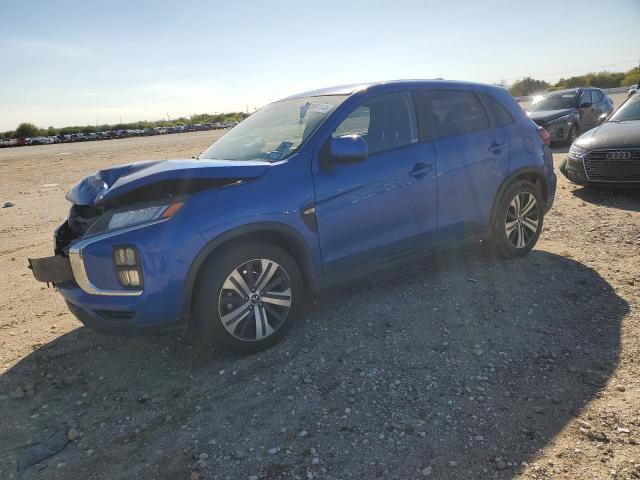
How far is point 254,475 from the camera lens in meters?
2.43

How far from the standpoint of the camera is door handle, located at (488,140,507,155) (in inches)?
183

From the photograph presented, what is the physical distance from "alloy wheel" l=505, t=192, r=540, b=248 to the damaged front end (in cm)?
279

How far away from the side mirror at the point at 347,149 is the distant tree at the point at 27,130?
5812cm

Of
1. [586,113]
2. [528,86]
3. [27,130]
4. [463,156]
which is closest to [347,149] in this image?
[463,156]

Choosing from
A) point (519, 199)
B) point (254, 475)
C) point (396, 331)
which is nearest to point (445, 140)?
point (519, 199)

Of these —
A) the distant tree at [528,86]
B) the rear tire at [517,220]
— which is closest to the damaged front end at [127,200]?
the rear tire at [517,220]

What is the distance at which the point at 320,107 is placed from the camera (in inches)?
158

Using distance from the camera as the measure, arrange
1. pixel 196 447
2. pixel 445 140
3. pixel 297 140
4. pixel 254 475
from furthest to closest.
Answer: pixel 445 140, pixel 297 140, pixel 196 447, pixel 254 475

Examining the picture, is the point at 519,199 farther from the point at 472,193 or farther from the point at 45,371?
the point at 45,371

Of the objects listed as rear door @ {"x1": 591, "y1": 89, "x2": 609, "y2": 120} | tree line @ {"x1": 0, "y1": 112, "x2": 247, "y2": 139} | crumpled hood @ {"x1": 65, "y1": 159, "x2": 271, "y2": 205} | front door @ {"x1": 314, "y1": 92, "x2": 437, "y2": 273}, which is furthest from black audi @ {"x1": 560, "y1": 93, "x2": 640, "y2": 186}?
tree line @ {"x1": 0, "y1": 112, "x2": 247, "y2": 139}

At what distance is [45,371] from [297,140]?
8.23ft

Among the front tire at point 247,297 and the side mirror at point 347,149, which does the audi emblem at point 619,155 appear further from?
the front tire at point 247,297

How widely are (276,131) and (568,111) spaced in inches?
462

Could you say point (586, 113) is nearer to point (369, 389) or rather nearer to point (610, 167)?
point (610, 167)
